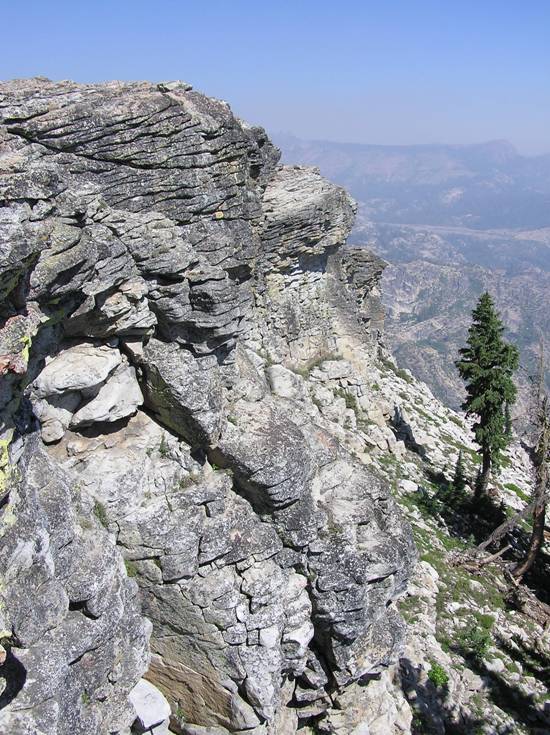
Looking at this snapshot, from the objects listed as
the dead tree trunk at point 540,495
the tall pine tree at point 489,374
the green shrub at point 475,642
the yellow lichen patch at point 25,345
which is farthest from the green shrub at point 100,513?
the tall pine tree at point 489,374

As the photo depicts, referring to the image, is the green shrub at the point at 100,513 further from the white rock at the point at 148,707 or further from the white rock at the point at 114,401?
the white rock at the point at 148,707

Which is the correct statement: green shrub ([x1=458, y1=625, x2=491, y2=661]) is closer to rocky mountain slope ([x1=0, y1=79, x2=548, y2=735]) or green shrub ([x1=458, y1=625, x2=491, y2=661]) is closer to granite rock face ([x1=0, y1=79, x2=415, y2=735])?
rocky mountain slope ([x1=0, y1=79, x2=548, y2=735])

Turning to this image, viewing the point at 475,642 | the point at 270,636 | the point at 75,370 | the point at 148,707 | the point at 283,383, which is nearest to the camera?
the point at 75,370

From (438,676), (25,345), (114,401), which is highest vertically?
(25,345)

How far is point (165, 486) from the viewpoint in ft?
53.9

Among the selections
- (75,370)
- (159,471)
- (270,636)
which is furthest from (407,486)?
(75,370)

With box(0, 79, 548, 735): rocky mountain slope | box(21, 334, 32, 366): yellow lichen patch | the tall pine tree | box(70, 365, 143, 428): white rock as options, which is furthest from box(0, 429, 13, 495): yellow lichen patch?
the tall pine tree

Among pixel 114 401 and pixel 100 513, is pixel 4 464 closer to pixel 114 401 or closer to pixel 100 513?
pixel 100 513

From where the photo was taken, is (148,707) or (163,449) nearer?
(148,707)

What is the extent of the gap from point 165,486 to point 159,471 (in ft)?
1.46

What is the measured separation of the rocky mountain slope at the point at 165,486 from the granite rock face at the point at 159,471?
0.06m

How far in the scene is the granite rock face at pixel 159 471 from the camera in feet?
40.2

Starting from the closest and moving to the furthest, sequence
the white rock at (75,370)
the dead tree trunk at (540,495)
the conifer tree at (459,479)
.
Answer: the white rock at (75,370) → the dead tree trunk at (540,495) → the conifer tree at (459,479)

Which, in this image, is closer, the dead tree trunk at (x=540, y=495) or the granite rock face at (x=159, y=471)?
the granite rock face at (x=159, y=471)
